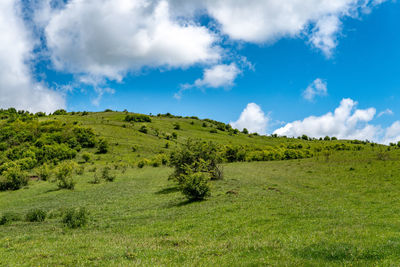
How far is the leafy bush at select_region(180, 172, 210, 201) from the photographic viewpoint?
92.0ft

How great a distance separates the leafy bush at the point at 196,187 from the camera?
28.0 meters

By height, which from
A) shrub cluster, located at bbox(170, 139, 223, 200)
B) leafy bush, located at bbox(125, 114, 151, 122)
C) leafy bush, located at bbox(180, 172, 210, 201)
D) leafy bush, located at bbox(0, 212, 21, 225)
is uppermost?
leafy bush, located at bbox(125, 114, 151, 122)

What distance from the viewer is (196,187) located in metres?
27.9

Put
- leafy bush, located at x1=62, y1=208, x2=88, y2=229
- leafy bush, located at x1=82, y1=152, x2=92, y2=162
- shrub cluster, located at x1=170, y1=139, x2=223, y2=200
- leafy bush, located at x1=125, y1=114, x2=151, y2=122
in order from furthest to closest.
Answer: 1. leafy bush, located at x1=125, y1=114, x2=151, y2=122
2. leafy bush, located at x1=82, y1=152, x2=92, y2=162
3. shrub cluster, located at x1=170, y1=139, x2=223, y2=200
4. leafy bush, located at x1=62, y1=208, x2=88, y2=229

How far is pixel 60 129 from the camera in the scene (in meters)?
125

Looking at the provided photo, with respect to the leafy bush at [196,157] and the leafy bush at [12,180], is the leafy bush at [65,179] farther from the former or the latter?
the leafy bush at [196,157]

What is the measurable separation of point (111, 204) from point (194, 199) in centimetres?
1076

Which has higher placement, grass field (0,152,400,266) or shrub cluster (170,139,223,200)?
shrub cluster (170,139,223,200)

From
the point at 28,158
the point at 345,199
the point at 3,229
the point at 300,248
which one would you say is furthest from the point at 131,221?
the point at 28,158

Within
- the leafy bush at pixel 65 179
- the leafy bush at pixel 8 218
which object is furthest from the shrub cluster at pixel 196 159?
the leafy bush at pixel 8 218

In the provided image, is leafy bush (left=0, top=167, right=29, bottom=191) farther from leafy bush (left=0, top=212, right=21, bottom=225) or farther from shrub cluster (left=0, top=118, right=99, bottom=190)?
shrub cluster (left=0, top=118, right=99, bottom=190)

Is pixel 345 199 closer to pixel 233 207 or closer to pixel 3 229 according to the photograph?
pixel 233 207

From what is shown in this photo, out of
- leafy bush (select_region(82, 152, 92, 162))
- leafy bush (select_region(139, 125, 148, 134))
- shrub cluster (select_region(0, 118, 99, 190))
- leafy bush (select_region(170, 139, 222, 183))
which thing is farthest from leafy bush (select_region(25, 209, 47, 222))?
leafy bush (select_region(139, 125, 148, 134))

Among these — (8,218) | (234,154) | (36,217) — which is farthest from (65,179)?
(234,154)
